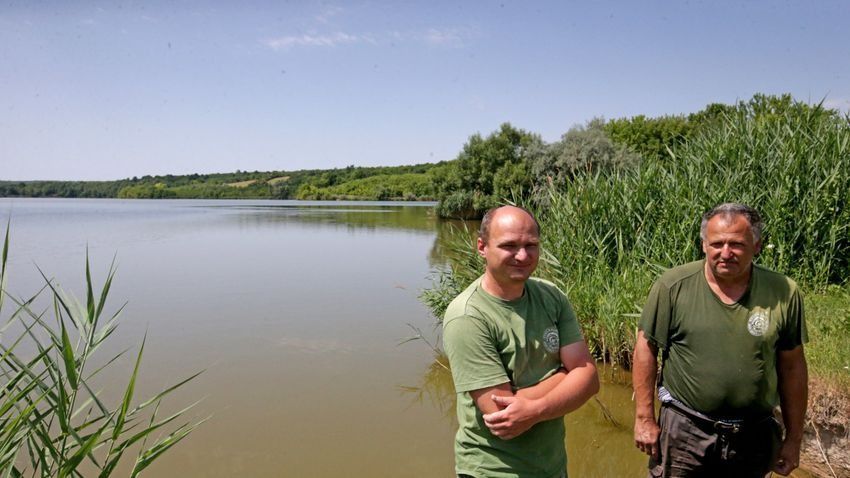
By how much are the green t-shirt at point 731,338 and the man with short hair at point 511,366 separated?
0.62 m

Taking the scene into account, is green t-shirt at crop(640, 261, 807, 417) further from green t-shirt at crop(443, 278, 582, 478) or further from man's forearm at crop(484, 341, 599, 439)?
green t-shirt at crop(443, 278, 582, 478)

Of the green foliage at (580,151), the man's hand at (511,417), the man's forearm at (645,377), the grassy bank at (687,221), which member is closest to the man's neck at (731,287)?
the man's forearm at (645,377)

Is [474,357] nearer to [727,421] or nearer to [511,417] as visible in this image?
[511,417]

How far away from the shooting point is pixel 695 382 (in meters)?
2.25

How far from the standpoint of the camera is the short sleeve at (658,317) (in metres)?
2.34

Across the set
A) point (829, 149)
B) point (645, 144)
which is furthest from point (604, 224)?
point (645, 144)

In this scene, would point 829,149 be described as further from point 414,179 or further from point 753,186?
point 414,179

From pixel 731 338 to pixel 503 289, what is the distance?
104 cm

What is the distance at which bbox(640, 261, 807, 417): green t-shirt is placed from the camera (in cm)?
216

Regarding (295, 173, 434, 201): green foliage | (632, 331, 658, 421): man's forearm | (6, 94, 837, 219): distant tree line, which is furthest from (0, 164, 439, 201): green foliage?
(632, 331, 658, 421): man's forearm

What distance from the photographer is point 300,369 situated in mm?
6664

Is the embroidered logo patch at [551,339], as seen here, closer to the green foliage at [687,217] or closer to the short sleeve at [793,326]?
the short sleeve at [793,326]

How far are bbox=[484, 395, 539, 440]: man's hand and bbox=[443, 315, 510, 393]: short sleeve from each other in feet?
0.22

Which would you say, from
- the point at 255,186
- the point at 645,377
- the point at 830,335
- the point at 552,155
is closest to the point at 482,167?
the point at 552,155
